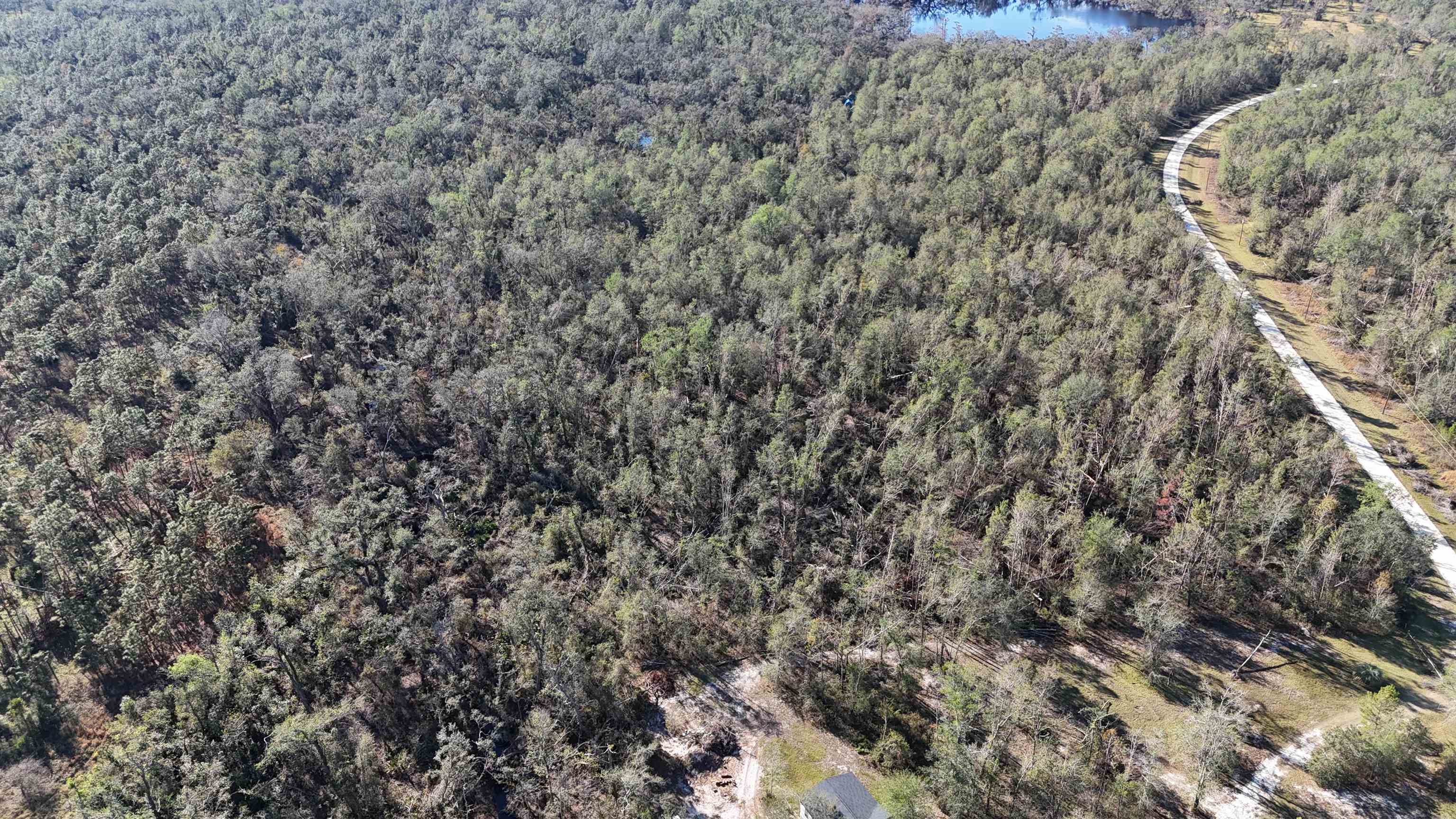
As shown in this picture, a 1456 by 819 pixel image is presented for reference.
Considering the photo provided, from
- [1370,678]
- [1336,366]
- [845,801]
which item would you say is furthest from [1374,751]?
[1336,366]

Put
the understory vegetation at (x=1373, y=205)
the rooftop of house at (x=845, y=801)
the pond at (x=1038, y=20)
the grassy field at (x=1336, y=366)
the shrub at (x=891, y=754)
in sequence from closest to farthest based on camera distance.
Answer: the rooftop of house at (x=845, y=801)
the shrub at (x=891, y=754)
the grassy field at (x=1336, y=366)
the understory vegetation at (x=1373, y=205)
the pond at (x=1038, y=20)

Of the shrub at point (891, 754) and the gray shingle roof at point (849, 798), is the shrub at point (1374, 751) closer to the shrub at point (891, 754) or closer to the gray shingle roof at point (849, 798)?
the shrub at point (891, 754)

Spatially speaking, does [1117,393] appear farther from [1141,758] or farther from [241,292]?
[241,292]

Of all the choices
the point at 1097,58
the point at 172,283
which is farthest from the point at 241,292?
the point at 1097,58

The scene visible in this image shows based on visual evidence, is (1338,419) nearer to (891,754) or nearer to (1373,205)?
(1373,205)

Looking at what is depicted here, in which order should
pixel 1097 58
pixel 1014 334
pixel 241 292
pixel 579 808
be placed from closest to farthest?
pixel 579 808 → pixel 1014 334 → pixel 241 292 → pixel 1097 58

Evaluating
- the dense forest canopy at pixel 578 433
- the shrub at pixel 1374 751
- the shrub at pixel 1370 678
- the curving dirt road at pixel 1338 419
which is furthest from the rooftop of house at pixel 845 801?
the curving dirt road at pixel 1338 419

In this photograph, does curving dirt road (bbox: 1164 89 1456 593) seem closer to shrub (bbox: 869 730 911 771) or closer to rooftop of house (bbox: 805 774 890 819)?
shrub (bbox: 869 730 911 771)
